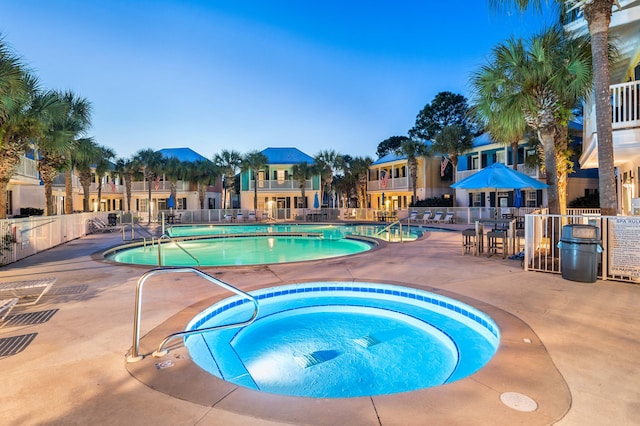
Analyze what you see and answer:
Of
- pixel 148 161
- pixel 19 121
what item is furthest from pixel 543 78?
pixel 148 161

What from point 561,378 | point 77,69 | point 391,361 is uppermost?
point 77,69

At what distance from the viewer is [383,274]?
7297 mm

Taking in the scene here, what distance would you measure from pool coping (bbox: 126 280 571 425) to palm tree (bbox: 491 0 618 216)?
217 inches

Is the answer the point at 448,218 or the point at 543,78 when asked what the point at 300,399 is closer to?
the point at 543,78

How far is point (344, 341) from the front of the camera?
4750 millimetres

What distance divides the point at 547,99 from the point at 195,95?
40.1m

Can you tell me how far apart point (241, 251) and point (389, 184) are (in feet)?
71.7

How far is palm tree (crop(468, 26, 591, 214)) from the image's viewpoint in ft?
28.0

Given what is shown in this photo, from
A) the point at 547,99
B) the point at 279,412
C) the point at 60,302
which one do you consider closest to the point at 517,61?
the point at 547,99

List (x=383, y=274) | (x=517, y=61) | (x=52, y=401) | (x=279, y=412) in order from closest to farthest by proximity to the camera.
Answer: (x=279, y=412)
(x=52, y=401)
(x=383, y=274)
(x=517, y=61)

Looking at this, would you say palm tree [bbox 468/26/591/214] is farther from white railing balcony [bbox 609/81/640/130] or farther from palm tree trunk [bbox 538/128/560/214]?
white railing balcony [bbox 609/81/640/130]

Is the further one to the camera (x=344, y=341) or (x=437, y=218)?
(x=437, y=218)

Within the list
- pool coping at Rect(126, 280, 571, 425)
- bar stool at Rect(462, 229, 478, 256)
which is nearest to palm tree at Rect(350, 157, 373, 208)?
bar stool at Rect(462, 229, 478, 256)

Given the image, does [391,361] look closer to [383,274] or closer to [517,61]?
[383,274]
